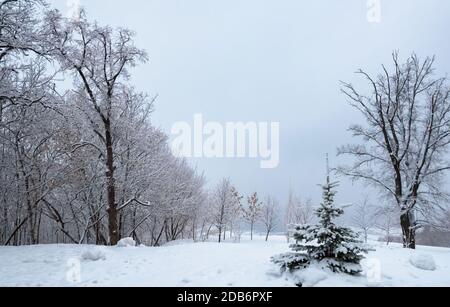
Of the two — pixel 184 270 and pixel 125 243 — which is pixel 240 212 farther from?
pixel 184 270

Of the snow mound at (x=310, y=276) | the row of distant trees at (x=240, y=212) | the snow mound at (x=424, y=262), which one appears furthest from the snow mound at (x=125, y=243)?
the row of distant trees at (x=240, y=212)

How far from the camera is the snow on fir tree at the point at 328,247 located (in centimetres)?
585

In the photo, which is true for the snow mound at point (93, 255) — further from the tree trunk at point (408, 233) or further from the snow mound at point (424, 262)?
the tree trunk at point (408, 233)

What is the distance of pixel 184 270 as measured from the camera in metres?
6.70

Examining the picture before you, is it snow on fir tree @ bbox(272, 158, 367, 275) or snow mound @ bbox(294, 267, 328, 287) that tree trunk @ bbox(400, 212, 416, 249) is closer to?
snow on fir tree @ bbox(272, 158, 367, 275)

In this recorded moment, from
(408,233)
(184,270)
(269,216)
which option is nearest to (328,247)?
(184,270)

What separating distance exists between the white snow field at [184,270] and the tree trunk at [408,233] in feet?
15.3

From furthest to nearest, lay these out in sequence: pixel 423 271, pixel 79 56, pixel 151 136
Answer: pixel 151 136 → pixel 79 56 → pixel 423 271

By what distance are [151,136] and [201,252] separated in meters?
11.2

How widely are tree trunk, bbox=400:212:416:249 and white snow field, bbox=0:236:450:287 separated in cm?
467

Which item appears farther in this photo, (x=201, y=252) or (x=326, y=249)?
(x=201, y=252)
